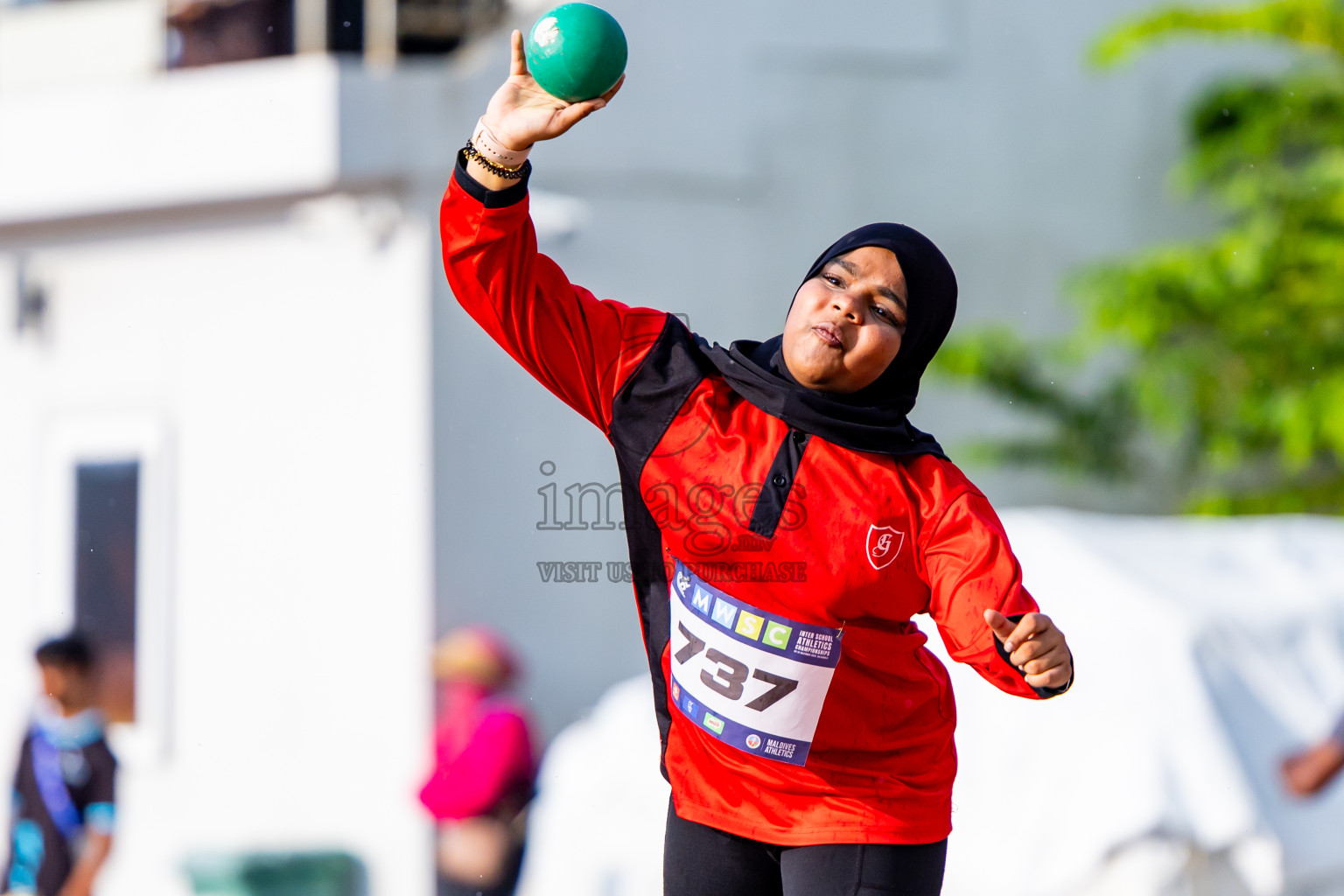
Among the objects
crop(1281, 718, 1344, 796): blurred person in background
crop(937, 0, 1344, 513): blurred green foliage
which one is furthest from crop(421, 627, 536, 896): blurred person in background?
crop(937, 0, 1344, 513): blurred green foliage

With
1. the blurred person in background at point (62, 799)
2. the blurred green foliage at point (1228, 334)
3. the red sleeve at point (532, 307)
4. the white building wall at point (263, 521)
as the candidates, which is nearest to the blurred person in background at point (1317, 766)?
the blurred green foliage at point (1228, 334)

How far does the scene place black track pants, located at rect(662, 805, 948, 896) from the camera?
1980 millimetres

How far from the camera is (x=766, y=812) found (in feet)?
6.67

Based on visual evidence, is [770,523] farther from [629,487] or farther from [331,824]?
[331,824]

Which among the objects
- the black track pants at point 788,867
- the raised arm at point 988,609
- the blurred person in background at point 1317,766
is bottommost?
the blurred person in background at point 1317,766

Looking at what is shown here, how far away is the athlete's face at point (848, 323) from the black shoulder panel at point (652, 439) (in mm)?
155

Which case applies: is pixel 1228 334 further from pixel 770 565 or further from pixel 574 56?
pixel 574 56

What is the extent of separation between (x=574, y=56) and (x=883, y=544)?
78 centimetres

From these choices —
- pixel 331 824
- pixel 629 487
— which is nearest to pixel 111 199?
pixel 331 824

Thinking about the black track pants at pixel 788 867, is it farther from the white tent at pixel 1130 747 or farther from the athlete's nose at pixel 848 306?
the white tent at pixel 1130 747

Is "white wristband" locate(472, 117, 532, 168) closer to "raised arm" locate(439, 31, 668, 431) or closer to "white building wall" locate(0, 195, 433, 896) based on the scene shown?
"raised arm" locate(439, 31, 668, 431)

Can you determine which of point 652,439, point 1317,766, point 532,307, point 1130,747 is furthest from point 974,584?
point 1317,766

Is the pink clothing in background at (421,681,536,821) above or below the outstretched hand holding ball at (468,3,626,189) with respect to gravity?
below

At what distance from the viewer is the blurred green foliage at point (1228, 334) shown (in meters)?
6.84
